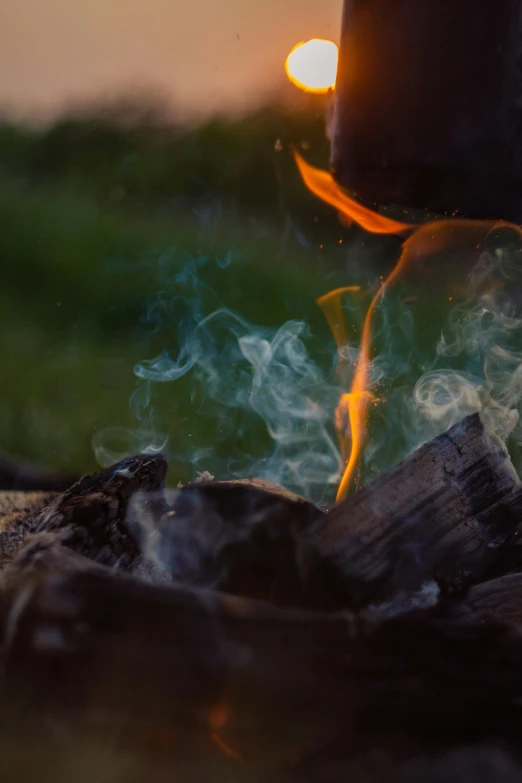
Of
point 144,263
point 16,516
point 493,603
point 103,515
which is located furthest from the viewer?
point 144,263

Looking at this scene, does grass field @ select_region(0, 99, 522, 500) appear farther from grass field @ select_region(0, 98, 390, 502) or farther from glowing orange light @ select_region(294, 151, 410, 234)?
glowing orange light @ select_region(294, 151, 410, 234)

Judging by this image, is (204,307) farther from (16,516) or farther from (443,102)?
(443,102)

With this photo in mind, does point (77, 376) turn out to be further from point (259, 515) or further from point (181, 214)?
point (259, 515)

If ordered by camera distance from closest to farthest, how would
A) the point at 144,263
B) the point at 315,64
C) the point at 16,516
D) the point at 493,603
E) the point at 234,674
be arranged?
the point at 234,674
the point at 493,603
the point at 16,516
the point at 315,64
the point at 144,263

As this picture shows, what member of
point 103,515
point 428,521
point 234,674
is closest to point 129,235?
point 103,515

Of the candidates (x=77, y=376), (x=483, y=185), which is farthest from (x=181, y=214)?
(x=483, y=185)

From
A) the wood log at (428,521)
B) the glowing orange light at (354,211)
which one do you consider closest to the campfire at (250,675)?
the wood log at (428,521)

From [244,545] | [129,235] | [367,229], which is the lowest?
[129,235]

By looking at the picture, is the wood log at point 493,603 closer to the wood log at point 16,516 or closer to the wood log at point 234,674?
the wood log at point 234,674
